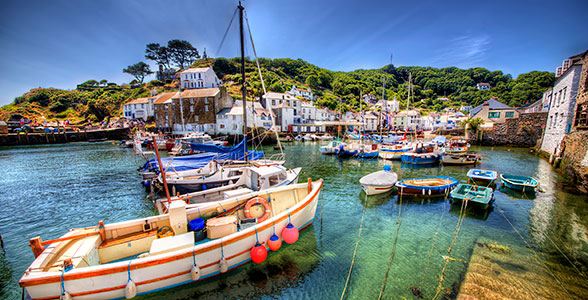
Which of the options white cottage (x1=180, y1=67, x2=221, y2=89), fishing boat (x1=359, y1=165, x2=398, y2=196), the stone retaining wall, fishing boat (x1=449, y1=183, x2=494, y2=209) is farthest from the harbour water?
white cottage (x1=180, y1=67, x2=221, y2=89)

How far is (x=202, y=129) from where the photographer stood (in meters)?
56.7

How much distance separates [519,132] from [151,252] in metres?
60.8

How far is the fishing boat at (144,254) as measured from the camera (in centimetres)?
511

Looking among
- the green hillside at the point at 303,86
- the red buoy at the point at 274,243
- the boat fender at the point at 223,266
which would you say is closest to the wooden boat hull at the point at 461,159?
the red buoy at the point at 274,243

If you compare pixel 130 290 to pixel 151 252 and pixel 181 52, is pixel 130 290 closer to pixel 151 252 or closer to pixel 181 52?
pixel 151 252

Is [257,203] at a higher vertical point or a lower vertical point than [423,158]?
higher

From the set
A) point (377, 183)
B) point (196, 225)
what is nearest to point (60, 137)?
point (196, 225)

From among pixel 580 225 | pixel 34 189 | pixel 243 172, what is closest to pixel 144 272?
pixel 243 172

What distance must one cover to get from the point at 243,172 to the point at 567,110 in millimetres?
32147

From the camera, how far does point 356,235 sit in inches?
393

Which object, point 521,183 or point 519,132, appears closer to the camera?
point 521,183

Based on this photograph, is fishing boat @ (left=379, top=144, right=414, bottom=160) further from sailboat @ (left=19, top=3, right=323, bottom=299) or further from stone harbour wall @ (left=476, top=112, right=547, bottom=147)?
stone harbour wall @ (left=476, top=112, right=547, bottom=147)

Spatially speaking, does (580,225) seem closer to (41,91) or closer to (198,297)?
(198,297)

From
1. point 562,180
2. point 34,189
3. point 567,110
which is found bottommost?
point 34,189
